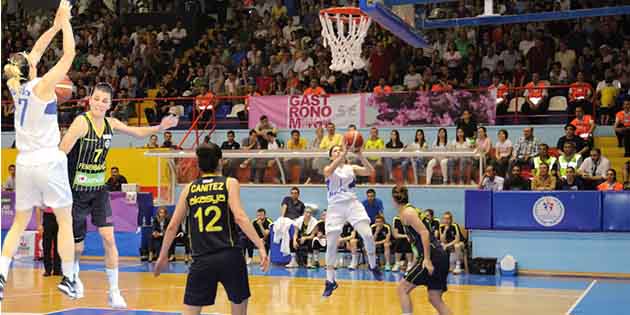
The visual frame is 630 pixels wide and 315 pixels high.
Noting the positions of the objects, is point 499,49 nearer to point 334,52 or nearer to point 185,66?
point 334,52

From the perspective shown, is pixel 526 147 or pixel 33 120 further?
pixel 526 147

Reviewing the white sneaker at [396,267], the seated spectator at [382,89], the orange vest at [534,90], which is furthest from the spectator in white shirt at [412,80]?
the white sneaker at [396,267]

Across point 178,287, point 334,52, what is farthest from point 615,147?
point 178,287

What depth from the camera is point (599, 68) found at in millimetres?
21062

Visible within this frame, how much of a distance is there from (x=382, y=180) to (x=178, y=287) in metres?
6.25

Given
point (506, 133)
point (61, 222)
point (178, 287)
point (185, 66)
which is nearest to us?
point (61, 222)

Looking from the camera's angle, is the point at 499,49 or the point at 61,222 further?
the point at 499,49

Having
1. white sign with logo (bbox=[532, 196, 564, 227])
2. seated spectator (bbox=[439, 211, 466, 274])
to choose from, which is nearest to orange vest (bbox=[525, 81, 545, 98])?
white sign with logo (bbox=[532, 196, 564, 227])

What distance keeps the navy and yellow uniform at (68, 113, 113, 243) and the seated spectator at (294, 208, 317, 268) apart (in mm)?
9471

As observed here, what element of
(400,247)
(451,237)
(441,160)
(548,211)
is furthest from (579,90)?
(400,247)

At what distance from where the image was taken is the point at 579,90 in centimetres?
1975

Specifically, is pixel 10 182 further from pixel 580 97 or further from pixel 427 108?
pixel 580 97

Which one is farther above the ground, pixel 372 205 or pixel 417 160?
pixel 417 160

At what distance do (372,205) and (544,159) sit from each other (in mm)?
3715
